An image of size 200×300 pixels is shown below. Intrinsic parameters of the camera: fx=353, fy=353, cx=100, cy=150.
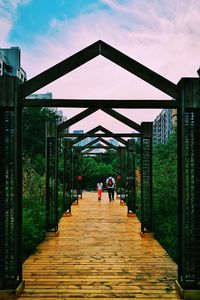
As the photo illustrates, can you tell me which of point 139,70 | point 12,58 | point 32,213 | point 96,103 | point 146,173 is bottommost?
point 32,213

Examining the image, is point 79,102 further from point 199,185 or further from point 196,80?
point 199,185

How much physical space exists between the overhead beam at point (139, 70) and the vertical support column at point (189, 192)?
160 mm

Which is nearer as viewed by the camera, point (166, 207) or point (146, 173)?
point (146, 173)

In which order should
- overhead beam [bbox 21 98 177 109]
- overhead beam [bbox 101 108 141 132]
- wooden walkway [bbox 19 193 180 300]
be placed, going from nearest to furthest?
wooden walkway [bbox 19 193 180 300]
overhead beam [bbox 21 98 177 109]
overhead beam [bbox 101 108 141 132]

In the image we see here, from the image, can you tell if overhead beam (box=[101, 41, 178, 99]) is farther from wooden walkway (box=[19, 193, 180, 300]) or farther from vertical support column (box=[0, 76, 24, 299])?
wooden walkway (box=[19, 193, 180, 300])

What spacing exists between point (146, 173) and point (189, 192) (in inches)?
153

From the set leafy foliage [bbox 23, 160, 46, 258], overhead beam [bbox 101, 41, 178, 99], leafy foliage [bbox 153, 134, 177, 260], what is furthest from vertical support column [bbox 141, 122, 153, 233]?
overhead beam [bbox 101, 41, 178, 99]

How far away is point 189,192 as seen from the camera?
182 inches

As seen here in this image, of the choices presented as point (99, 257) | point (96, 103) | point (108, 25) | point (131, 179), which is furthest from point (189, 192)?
point (131, 179)

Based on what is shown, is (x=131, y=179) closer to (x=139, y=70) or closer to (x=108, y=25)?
(x=108, y=25)

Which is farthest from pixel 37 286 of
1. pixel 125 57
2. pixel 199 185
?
pixel 125 57

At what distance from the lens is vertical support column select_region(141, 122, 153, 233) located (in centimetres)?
834

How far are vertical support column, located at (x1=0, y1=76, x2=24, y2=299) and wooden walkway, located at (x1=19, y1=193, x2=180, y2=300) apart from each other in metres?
0.32

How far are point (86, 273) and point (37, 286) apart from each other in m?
0.88
